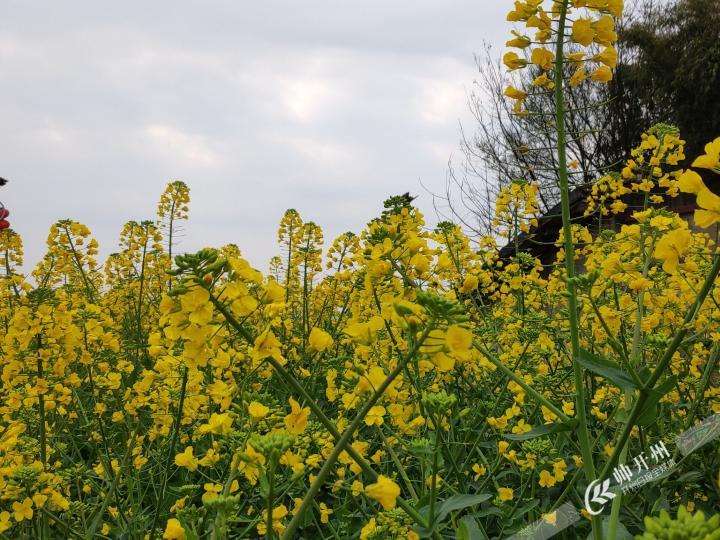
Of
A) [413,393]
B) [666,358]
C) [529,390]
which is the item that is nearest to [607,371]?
[666,358]

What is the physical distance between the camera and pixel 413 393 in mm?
2871

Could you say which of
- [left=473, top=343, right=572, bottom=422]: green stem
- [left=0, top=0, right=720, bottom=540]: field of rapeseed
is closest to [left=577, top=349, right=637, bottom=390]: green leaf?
[left=0, top=0, right=720, bottom=540]: field of rapeseed

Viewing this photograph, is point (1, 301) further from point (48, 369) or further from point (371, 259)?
point (371, 259)

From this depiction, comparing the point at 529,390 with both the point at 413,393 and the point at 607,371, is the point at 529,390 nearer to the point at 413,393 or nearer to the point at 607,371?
the point at 607,371

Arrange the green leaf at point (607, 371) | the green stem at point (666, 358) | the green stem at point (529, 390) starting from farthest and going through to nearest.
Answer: the green stem at point (529, 390), the green leaf at point (607, 371), the green stem at point (666, 358)

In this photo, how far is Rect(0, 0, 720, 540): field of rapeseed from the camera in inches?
49.8

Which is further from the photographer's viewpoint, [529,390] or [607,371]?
[529,390]

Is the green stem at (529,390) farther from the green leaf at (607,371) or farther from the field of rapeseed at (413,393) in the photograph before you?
the green leaf at (607,371)

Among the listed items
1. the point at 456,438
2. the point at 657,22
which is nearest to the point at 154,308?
the point at 456,438

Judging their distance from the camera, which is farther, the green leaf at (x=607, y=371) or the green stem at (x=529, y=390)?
the green stem at (x=529, y=390)

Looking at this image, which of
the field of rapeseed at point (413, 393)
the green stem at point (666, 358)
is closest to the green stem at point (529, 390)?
the field of rapeseed at point (413, 393)

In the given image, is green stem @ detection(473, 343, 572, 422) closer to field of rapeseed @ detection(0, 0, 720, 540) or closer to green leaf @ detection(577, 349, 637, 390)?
field of rapeseed @ detection(0, 0, 720, 540)

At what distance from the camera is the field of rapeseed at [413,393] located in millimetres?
1265

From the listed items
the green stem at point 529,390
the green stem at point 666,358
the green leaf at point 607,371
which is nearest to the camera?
the green stem at point 666,358
